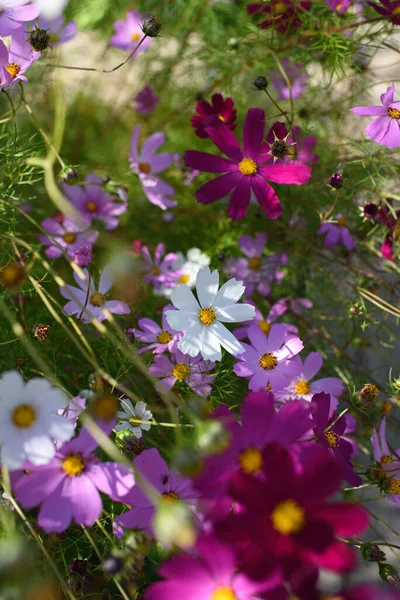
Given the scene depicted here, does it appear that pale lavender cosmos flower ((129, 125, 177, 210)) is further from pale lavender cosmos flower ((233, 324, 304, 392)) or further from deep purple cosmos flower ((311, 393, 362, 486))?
deep purple cosmos flower ((311, 393, 362, 486))

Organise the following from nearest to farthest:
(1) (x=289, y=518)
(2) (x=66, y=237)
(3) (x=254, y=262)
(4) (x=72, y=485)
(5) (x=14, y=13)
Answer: (1) (x=289, y=518), (4) (x=72, y=485), (5) (x=14, y=13), (2) (x=66, y=237), (3) (x=254, y=262)

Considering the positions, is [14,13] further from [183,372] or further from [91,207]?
[183,372]

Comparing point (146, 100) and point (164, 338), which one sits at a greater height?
point (146, 100)

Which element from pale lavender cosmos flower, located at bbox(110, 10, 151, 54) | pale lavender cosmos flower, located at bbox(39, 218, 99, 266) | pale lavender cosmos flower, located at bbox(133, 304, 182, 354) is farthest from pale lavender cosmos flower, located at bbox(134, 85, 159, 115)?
pale lavender cosmos flower, located at bbox(133, 304, 182, 354)

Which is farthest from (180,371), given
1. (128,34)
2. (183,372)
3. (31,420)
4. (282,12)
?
(128,34)

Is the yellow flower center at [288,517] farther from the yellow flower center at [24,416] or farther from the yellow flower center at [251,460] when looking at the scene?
the yellow flower center at [24,416]

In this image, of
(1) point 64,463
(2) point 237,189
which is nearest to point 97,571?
(1) point 64,463
